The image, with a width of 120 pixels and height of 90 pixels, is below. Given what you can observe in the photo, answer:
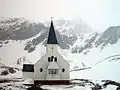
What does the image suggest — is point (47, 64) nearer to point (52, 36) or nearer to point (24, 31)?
point (52, 36)

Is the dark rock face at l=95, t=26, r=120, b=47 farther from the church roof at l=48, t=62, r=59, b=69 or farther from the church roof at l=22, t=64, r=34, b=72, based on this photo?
the church roof at l=22, t=64, r=34, b=72

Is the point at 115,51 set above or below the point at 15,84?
above

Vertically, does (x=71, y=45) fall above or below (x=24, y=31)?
below

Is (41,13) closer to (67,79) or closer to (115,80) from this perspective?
(67,79)

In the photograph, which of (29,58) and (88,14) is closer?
(29,58)

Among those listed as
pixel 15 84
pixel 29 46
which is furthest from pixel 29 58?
pixel 15 84

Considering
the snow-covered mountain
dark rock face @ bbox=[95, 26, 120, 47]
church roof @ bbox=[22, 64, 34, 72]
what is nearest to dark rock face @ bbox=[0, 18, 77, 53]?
the snow-covered mountain

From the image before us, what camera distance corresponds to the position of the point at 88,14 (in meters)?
2.31

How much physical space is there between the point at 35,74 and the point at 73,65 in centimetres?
36

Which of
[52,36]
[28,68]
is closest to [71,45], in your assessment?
[52,36]

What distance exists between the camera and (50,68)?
2.15m

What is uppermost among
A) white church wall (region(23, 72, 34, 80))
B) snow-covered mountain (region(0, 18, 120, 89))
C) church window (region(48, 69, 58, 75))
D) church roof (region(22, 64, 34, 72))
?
snow-covered mountain (region(0, 18, 120, 89))

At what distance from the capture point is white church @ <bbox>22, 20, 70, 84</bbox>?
2.13 m

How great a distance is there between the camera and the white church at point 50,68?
2.13 metres
